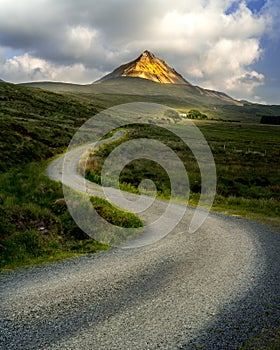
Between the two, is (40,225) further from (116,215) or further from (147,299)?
(147,299)

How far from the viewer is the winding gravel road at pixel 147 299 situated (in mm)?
7488

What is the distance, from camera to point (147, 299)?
935 centimetres

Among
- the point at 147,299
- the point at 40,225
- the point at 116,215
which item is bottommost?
the point at 40,225

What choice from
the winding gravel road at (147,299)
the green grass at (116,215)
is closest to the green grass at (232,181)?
the green grass at (116,215)

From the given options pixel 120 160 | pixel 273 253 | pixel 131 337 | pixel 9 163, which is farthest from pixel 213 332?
pixel 120 160

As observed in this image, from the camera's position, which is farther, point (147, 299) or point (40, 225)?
point (40, 225)

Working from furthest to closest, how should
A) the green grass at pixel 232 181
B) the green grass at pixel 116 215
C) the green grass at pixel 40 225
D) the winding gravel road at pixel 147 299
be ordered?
the green grass at pixel 232 181
the green grass at pixel 116 215
the green grass at pixel 40 225
the winding gravel road at pixel 147 299

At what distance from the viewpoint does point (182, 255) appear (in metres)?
13.3

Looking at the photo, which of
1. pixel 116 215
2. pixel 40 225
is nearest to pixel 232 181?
pixel 116 215

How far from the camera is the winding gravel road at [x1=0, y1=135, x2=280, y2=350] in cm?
749

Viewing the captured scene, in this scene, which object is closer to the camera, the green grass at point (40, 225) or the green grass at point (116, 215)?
the green grass at point (40, 225)

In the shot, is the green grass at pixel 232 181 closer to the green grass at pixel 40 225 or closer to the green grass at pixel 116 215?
the green grass at pixel 116 215

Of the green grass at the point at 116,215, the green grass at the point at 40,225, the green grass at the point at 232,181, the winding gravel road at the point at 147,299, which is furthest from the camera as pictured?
the green grass at the point at 232,181

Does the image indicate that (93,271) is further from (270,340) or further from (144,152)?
(144,152)
